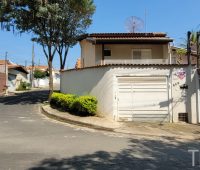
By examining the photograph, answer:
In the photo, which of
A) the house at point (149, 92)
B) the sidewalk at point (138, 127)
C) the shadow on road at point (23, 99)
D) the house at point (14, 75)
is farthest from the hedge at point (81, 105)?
the house at point (14, 75)

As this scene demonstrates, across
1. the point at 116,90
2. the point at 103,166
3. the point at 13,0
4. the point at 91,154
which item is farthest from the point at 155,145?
the point at 13,0

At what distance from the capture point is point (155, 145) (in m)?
11.9

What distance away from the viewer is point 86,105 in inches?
702

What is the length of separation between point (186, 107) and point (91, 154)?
8.91 meters

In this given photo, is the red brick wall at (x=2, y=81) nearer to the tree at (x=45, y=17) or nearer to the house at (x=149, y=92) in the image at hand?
the tree at (x=45, y=17)

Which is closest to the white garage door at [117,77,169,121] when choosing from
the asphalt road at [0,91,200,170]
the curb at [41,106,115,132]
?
the curb at [41,106,115,132]

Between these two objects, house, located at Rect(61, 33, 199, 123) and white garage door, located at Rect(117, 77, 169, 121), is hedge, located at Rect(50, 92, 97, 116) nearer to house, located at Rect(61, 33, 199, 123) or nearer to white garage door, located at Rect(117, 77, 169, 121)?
house, located at Rect(61, 33, 199, 123)

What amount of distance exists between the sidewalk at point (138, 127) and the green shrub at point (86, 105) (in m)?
0.48

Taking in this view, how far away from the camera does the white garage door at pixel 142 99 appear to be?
58.2 ft

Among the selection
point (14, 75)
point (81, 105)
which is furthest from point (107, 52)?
point (14, 75)

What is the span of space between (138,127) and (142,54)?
34.5ft

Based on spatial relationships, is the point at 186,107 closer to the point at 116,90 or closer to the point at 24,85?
the point at 116,90

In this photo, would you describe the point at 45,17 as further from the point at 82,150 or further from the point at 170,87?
the point at 82,150

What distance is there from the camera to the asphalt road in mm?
8688
